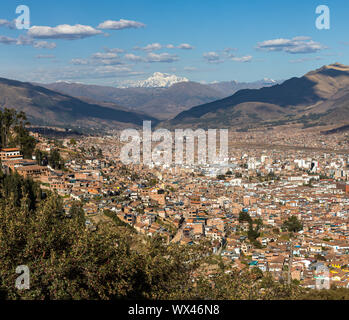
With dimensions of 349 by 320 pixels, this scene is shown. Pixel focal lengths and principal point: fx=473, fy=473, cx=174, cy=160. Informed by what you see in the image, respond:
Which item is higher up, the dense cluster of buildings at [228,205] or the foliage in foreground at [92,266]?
the foliage in foreground at [92,266]

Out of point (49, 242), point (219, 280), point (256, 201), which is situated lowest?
point (256, 201)

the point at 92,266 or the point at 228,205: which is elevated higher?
the point at 92,266

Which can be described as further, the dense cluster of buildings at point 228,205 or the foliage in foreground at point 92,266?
the dense cluster of buildings at point 228,205

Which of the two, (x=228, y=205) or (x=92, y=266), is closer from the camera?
(x=92, y=266)

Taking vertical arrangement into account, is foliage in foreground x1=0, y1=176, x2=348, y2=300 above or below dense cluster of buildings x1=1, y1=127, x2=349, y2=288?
above

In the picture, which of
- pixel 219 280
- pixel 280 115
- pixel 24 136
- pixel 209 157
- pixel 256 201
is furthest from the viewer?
pixel 280 115

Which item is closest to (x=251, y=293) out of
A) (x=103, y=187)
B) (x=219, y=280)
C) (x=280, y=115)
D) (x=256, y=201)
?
(x=219, y=280)

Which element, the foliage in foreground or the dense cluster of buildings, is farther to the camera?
the dense cluster of buildings
